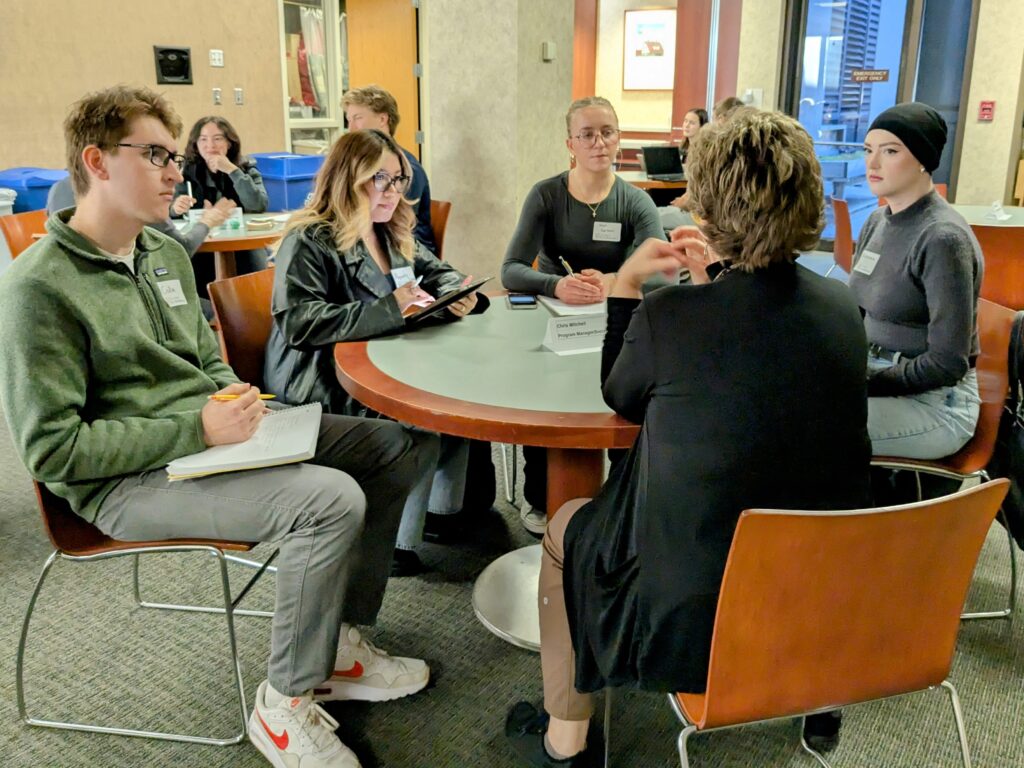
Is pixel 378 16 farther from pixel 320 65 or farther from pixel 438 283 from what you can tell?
pixel 438 283

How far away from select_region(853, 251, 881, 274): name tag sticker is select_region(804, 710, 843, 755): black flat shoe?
1.17 metres

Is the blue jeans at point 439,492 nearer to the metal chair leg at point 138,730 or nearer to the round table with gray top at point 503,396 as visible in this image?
the round table with gray top at point 503,396

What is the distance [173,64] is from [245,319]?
5.22 meters

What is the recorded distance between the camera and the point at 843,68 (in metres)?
9.23

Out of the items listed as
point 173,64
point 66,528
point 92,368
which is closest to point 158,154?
point 92,368

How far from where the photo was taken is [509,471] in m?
3.38

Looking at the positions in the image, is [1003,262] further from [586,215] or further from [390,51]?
[390,51]

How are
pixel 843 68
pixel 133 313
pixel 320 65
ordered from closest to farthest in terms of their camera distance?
pixel 133 313, pixel 320 65, pixel 843 68

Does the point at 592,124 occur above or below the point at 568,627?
above

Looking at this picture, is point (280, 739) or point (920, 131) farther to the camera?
point (920, 131)

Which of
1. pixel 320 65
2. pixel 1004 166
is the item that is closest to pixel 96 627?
pixel 320 65

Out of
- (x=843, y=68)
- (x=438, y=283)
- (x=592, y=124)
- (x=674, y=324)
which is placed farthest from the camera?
(x=843, y=68)

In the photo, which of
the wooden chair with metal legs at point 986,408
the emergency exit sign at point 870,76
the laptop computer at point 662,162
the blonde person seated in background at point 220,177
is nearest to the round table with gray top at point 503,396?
the wooden chair with metal legs at point 986,408

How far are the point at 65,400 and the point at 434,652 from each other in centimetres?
111
